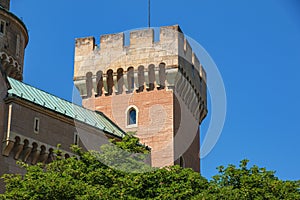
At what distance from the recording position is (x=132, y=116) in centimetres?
4544

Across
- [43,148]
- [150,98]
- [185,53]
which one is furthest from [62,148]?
[185,53]

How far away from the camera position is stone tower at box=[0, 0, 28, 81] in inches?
1794

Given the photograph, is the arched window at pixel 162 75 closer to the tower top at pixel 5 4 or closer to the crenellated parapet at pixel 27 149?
the tower top at pixel 5 4

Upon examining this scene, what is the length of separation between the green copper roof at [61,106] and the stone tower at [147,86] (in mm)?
1693

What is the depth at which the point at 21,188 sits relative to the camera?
2834cm

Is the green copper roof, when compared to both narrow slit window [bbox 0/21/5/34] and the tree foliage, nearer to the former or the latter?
the tree foliage

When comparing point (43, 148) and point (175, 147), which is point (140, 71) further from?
point (43, 148)

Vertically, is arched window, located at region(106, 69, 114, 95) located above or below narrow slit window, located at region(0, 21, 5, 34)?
below

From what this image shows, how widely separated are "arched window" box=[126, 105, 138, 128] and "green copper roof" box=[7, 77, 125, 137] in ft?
3.43

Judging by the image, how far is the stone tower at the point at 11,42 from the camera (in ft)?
149

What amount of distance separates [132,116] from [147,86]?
6.40 feet

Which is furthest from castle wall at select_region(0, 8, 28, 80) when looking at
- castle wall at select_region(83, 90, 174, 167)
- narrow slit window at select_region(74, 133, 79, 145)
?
narrow slit window at select_region(74, 133, 79, 145)

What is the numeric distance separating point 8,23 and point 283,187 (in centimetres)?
2296

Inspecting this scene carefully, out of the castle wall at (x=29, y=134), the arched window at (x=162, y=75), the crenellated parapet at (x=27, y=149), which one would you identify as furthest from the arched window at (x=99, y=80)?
the crenellated parapet at (x=27, y=149)
